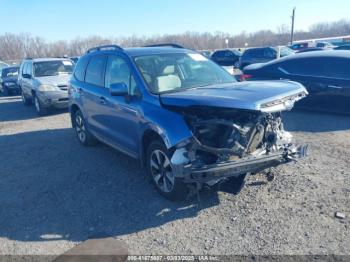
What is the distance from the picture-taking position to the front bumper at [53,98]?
10430 mm

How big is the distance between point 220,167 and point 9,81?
17.4 m

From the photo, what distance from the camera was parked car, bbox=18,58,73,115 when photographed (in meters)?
10.5

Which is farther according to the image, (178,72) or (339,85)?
(339,85)

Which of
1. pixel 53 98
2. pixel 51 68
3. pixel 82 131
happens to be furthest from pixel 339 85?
pixel 51 68

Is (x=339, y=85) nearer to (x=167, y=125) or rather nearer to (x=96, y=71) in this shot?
(x=167, y=125)

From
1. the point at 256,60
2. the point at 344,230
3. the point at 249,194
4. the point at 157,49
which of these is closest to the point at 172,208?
the point at 249,194

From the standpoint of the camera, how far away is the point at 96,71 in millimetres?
5867

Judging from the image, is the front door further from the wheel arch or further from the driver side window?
the wheel arch

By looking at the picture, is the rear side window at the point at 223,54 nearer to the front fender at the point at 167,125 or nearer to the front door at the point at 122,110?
the front door at the point at 122,110

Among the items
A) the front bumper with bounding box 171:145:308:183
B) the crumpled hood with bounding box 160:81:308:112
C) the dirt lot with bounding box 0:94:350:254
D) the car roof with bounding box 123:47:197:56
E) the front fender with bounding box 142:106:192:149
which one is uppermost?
the car roof with bounding box 123:47:197:56

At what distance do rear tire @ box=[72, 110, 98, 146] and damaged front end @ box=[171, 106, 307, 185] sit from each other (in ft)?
10.9

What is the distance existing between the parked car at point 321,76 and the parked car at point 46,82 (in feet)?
21.9

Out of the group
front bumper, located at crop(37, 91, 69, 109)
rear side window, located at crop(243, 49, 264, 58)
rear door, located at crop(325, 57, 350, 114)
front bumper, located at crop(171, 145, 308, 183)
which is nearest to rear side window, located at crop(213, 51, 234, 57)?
rear side window, located at crop(243, 49, 264, 58)

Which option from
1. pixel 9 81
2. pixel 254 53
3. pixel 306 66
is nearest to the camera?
pixel 306 66
